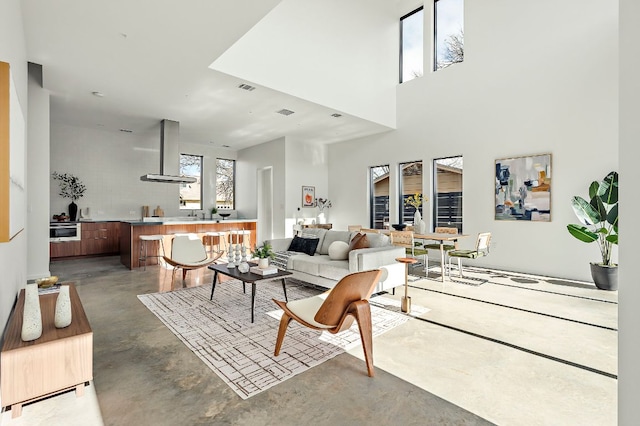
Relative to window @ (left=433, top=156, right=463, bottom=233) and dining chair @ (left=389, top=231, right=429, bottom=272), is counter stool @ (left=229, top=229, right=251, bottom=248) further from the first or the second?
window @ (left=433, top=156, right=463, bottom=233)

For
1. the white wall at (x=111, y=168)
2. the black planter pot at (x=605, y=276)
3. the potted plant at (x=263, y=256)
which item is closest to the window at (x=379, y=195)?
the black planter pot at (x=605, y=276)

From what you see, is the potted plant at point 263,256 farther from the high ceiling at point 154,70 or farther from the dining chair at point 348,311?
the high ceiling at point 154,70

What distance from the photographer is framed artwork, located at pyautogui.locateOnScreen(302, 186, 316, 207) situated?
9445 mm

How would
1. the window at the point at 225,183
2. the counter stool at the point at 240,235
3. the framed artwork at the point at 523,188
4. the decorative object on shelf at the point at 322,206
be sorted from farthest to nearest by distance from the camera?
the window at the point at 225,183, the decorative object on shelf at the point at 322,206, the counter stool at the point at 240,235, the framed artwork at the point at 523,188

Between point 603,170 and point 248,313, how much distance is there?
5925 millimetres

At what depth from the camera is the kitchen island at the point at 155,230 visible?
259 inches

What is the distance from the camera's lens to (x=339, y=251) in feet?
16.1

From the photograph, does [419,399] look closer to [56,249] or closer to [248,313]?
[248,313]

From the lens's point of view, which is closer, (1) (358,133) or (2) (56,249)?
(2) (56,249)

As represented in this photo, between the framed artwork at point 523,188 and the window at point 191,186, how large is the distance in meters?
8.19

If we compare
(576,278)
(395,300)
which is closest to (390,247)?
(395,300)

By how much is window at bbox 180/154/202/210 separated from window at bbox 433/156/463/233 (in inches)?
274

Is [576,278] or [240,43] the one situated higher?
[240,43]

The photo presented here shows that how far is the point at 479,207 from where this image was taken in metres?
6.85
